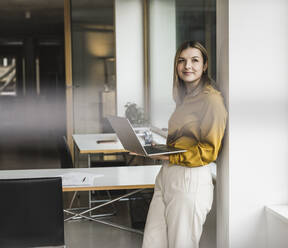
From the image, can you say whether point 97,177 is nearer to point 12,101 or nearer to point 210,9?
point 210,9

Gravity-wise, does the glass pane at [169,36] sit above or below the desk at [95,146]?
above

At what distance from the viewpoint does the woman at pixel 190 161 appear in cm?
241

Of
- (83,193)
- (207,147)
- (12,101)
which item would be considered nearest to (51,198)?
(207,147)

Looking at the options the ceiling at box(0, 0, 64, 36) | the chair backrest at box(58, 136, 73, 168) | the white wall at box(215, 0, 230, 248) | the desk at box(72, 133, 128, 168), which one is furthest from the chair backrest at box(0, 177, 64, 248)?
the ceiling at box(0, 0, 64, 36)

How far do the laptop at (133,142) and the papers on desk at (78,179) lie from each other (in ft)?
2.82

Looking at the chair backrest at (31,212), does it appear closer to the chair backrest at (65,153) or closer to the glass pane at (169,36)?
the glass pane at (169,36)

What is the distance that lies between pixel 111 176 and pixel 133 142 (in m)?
1.29

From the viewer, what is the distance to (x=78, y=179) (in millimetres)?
3537

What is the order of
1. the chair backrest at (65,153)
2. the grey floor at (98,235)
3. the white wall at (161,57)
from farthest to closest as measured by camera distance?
1. the white wall at (161,57)
2. the chair backrest at (65,153)
3. the grey floor at (98,235)

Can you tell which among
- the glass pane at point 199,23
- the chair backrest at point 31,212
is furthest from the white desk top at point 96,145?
the chair backrest at point 31,212

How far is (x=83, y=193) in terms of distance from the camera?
19.9 feet

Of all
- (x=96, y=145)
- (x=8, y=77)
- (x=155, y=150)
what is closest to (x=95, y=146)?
(x=96, y=145)

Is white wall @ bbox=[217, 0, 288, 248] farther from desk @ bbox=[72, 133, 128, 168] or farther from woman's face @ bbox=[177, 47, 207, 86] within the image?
desk @ bbox=[72, 133, 128, 168]

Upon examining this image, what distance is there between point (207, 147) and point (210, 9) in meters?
2.07
